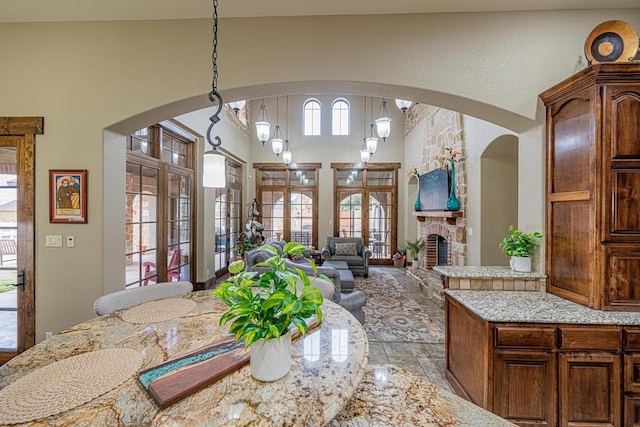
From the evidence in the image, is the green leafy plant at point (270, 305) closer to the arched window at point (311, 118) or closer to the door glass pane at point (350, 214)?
the door glass pane at point (350, 214)

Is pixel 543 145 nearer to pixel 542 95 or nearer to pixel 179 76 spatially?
pixel 542 95

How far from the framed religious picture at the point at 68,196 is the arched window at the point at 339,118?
6.18m

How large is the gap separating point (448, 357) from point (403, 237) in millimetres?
5297

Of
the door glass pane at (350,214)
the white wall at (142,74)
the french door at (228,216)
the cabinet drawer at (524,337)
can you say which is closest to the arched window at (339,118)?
the door glass pane at (350,214)

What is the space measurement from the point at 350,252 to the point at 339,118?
12.4 ft

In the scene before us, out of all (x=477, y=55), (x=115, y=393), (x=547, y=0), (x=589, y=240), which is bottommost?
(x=115, y=393)

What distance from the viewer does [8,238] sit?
249 cm

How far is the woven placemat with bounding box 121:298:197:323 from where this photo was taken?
1530 millimetres

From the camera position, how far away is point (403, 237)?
7.52 metres

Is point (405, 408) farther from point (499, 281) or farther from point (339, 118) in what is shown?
point (339, 118)

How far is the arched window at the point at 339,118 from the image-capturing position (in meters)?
7.70

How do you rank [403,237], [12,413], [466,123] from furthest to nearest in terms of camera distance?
[403,237] → [466,123] → [12,413]

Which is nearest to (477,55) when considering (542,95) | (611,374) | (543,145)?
(542,95)

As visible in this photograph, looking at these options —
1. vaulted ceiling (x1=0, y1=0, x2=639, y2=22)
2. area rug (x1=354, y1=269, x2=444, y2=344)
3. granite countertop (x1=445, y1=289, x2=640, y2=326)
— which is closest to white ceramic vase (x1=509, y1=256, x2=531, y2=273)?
granite countertop (x1=445, y1=289, x2=640, y2=326)
